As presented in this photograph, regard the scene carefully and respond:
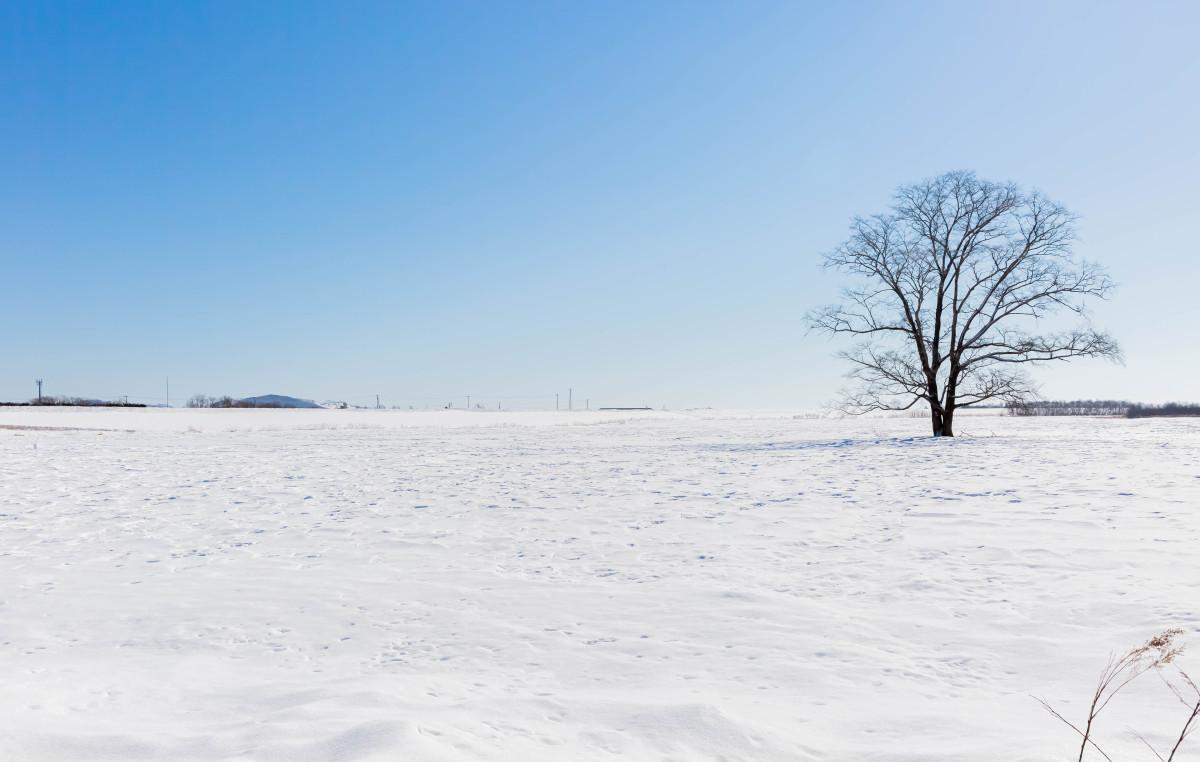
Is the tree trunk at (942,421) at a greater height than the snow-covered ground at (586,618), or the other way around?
the tree trunk at (942,421)

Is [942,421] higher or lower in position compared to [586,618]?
higher

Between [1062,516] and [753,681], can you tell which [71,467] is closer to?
[753,681]

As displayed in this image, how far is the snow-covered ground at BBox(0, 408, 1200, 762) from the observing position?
374cm

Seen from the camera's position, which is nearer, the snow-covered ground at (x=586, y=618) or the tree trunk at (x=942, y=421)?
the snow-covered ground at (x=586, y=618)

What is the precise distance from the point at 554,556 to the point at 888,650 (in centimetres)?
406

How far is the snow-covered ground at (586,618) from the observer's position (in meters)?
3.74

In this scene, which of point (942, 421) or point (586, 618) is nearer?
point (586, 618)

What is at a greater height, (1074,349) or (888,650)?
(1074,349)

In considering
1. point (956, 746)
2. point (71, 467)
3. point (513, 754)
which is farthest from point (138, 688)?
point (71, 467)

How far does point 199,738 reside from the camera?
3.67 m

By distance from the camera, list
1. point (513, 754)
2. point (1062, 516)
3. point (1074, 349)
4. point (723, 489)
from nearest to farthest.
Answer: point (513, 754) < point (1062, 516) < point (723, 489) < point (1074, 349)

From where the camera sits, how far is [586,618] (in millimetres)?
5945

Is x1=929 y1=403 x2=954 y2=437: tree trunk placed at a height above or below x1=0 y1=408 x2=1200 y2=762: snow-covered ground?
above

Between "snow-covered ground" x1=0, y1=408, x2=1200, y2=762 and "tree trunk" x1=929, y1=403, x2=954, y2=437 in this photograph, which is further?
"tree trunk" x1=929, y1=403, x2=954, y2=437
